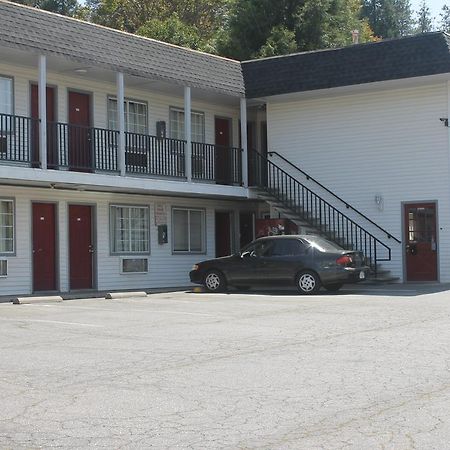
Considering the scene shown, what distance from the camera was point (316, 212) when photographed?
2580cm

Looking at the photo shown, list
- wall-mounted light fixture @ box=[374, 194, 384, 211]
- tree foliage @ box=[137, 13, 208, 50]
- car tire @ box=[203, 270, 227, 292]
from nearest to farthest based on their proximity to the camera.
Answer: car tire @ box=[203, 270, 227, 292]
wall-mounted light fixture @ box=[374, 194, 384, 211]
tree foliage @ box=[137, 13, 208, 50]

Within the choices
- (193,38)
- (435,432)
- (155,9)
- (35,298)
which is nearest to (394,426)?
(435,432)

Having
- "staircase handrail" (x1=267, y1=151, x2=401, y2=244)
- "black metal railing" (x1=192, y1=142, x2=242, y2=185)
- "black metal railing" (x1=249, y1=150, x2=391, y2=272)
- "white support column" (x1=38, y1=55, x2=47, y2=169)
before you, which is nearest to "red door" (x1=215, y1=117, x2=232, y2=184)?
"black metal railing" (x1=192, y1=142, x2=242, y2=185)

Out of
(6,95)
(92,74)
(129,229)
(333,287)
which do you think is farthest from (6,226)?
(333,287)

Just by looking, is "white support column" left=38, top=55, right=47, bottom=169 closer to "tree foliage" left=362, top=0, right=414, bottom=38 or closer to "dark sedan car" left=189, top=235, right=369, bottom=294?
"dark sedan car" left=189, top=235, right=369, bottom=294

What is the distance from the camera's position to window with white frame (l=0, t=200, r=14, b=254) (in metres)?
20.5

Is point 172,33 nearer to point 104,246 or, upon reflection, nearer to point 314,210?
point 314,210

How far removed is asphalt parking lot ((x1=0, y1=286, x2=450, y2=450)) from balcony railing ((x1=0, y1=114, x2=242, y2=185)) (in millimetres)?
5614

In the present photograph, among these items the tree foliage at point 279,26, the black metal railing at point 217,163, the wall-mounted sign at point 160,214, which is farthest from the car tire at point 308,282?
the tree foliage at point 279,26

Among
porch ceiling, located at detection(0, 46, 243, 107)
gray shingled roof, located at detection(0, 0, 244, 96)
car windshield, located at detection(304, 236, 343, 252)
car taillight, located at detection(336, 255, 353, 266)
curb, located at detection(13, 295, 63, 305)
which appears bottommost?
curb, located at detection(13, 295, 63, 305)

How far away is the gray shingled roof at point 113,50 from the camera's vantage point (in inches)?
737

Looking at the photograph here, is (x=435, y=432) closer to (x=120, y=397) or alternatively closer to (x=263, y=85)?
(x=120, y=397)

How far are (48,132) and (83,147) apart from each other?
1206mm

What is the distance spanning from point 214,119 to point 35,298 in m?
10.7
